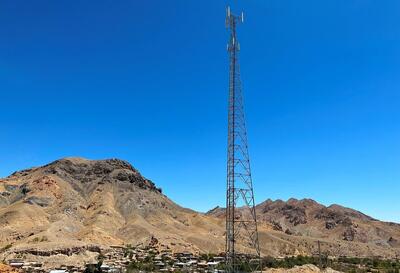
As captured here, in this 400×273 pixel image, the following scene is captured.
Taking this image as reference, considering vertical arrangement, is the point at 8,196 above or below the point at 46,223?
above

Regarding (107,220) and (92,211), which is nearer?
(107,220)

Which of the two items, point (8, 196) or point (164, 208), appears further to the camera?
point (164, 208)

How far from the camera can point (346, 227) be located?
7421 inches

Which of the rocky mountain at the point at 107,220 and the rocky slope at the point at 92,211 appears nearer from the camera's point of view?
the rocky mountain at the point at 107,220

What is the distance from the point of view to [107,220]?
125562mm

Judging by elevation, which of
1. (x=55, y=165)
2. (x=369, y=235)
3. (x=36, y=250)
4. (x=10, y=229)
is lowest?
(x=36, y=250)

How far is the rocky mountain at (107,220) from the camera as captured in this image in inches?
4227

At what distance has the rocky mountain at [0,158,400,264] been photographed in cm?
10738

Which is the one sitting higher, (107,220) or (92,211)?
(92,211)

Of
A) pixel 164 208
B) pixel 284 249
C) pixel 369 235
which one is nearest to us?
pixel 284 249

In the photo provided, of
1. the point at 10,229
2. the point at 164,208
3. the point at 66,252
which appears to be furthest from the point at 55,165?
the point at 66,252

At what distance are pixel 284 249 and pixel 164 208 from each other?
145ft

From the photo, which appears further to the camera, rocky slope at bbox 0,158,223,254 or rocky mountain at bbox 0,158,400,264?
rocky slope at bbox 0,158,223,254

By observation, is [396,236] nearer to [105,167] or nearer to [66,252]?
[105,167]
